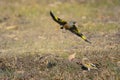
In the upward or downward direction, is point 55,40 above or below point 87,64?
above

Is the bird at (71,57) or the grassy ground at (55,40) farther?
the bird at (71,57)

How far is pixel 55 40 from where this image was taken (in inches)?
257

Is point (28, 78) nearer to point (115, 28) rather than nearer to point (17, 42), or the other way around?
Answer: point (17, 42)

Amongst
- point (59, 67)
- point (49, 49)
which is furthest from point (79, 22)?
point (59, 67)

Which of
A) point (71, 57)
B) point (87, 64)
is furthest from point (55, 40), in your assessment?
point (87, 64)

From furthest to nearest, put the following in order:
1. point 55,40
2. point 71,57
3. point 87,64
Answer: point 55,40 → point 71,57 → point 87,64

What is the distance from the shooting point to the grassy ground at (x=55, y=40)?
198 inches

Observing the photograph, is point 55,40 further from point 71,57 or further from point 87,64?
point 87,64

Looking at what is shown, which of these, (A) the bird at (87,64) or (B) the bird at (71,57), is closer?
(A) the bird at (87,64)

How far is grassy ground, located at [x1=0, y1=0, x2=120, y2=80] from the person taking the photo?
5023 mm

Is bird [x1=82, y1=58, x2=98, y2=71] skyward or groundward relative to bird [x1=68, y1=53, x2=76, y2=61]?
groundward

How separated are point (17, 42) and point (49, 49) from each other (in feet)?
2.96

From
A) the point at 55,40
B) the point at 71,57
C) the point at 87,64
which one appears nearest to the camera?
the point at 87,64

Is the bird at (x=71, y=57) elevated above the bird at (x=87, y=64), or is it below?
above
